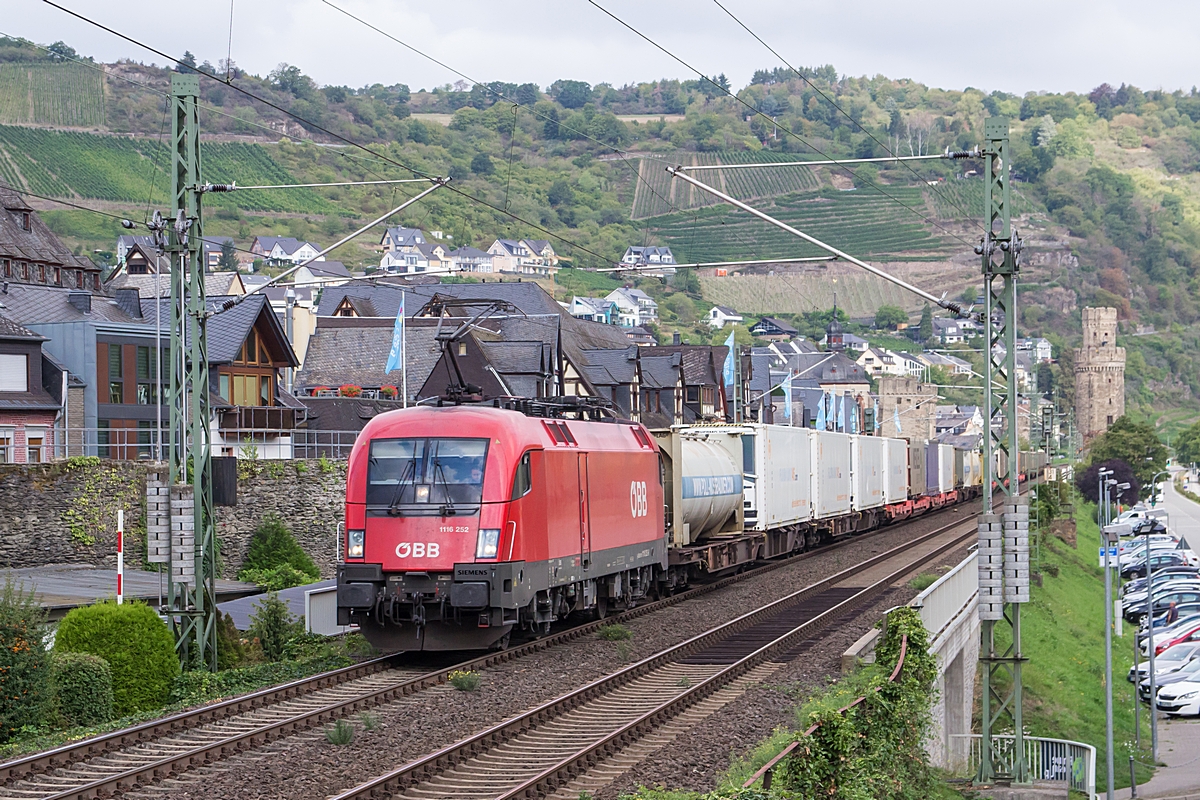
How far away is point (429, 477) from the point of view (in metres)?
19.5

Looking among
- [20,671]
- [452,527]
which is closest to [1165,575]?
[452,527]

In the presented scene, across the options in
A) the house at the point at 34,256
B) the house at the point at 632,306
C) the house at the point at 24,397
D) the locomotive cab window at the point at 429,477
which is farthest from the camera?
the house at the point at 632,306

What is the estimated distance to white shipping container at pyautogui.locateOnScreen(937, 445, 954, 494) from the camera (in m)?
71.8

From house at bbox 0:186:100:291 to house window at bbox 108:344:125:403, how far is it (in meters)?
36.2

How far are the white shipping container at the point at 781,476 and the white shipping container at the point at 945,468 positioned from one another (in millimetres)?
32172

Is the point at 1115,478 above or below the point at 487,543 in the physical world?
below

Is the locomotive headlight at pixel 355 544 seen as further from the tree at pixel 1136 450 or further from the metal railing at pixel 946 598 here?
the tree at pixel 1136 450

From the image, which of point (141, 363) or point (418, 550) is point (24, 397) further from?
point (418, 550)

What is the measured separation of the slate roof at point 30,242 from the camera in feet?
261

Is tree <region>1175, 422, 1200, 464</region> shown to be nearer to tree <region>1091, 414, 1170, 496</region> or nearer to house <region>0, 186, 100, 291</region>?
tree <region>1091, 414, 1170, 496</region>

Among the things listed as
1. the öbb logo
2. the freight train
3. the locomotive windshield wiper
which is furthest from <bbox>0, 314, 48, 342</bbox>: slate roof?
the locomotive windshield wiper

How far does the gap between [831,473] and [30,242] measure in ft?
186

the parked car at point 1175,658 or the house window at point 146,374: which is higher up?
the house window at point 146,374

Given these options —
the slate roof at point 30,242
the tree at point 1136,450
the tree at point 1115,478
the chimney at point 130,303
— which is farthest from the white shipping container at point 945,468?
the slate roof at point 30,242
